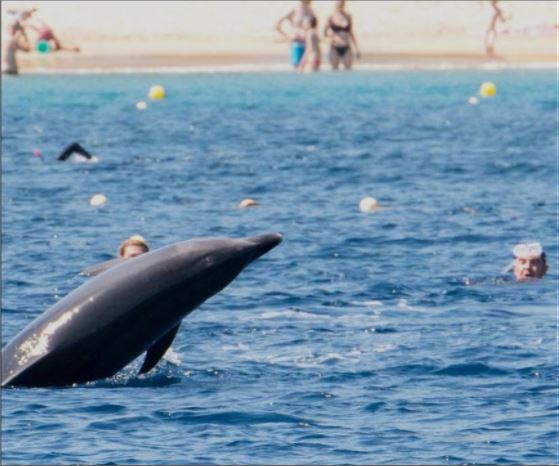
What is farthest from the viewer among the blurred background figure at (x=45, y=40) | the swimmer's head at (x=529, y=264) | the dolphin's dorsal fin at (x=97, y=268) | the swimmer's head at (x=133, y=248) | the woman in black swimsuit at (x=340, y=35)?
the blurred background figure at (x=45, y=40)

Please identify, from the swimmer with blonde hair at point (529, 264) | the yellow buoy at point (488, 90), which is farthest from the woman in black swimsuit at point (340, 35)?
the swimmer with blonde hair at point (529, 264)

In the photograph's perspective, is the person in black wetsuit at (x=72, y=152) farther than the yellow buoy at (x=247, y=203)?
Yes

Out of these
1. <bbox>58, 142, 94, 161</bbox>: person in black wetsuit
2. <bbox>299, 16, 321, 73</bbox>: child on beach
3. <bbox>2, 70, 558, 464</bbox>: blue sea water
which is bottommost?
<bbox>2, 70, 558, 464</bbox>: blue sea water

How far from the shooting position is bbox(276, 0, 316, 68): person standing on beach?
6406cm

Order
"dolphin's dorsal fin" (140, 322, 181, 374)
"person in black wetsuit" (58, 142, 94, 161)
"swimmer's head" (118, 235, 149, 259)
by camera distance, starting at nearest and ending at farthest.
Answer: "dolphin's dorsal fin" (140, 322, 181, 374) < "swimmer's head" (118, 235, 149, 259) < "person in black wetsuit" (58, 142, 94, 161)

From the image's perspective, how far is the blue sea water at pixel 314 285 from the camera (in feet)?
45.4

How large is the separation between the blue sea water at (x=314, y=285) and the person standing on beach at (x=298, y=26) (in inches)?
562

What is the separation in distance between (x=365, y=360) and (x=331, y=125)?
100 ft

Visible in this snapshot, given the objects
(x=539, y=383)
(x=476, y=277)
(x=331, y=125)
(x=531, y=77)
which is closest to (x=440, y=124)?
(x=331, y=125)

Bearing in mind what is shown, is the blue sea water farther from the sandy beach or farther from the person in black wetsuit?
the sandy beach

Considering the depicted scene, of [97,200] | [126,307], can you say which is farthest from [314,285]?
[97,200]

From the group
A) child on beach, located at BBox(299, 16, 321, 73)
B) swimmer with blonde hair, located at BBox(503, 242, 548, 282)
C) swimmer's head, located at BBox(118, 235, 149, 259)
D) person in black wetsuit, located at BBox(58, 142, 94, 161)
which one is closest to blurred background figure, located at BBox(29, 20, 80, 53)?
child on beach, located at BBox(299, 16, 321, 73)

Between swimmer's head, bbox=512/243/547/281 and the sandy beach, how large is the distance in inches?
1969

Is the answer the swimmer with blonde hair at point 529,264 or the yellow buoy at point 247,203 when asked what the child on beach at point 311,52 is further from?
the swimmer with blonde hair at point 529,264
